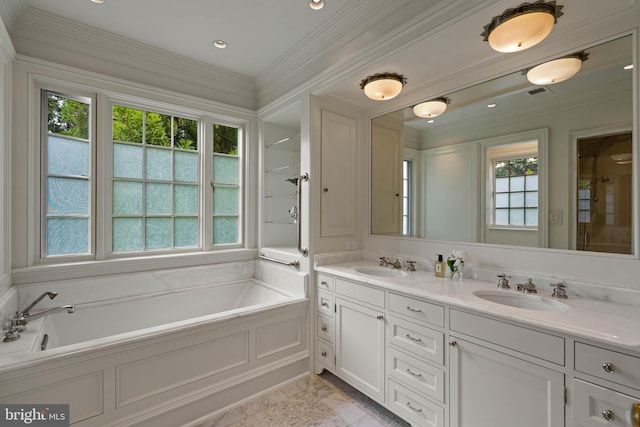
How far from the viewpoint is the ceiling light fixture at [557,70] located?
153 cm

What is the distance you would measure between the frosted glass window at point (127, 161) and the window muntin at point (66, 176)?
0.19m

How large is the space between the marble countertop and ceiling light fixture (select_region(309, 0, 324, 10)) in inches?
73.2

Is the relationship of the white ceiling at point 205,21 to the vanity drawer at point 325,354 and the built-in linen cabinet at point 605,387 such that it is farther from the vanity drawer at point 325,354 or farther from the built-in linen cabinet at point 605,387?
the vanity drawer at point 325,354

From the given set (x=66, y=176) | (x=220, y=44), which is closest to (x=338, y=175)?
(x=220, y=44)

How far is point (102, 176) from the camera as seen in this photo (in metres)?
2.36

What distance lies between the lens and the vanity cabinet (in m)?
1.16

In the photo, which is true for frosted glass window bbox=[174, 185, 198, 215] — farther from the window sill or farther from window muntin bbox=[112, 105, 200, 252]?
the window sill

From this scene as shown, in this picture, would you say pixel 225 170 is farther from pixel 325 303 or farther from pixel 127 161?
pixel 325 303

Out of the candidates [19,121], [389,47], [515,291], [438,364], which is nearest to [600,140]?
[515,291]

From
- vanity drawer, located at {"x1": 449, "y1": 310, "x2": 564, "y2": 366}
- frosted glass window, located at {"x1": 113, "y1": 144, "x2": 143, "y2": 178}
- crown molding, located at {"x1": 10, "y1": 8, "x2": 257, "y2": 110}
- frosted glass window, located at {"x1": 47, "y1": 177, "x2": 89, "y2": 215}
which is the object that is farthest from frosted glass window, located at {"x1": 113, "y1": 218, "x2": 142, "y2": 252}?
vanity drawer, located at {"x1": 449, "y1": 310, "x2": 564, "y2": 366}

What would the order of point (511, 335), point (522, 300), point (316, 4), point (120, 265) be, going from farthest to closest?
point (120, 265) → point (316, 4) → point (522, 300) → point (511, 335)

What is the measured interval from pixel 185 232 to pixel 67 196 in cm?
94

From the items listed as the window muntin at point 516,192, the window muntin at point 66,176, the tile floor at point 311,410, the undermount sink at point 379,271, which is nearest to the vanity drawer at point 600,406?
the window muntin at point 516,192

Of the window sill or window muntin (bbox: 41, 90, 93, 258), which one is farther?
window muntin (bbox: 41, 90, 93, 258)
